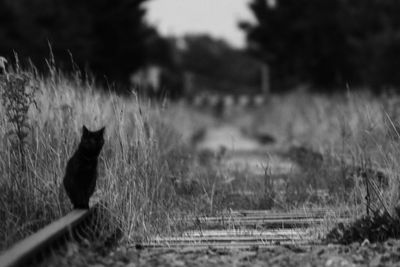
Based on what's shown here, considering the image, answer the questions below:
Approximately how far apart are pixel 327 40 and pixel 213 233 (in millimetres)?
32690

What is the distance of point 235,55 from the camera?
149125mm

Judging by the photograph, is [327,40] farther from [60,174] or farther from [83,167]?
[83,167]

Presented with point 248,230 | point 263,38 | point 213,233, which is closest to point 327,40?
point 263,38

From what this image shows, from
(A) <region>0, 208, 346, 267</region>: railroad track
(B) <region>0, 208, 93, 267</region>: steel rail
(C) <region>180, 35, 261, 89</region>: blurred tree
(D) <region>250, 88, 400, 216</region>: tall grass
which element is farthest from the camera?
(C) <region>180, 35, 261, 89</region>: blurred tree

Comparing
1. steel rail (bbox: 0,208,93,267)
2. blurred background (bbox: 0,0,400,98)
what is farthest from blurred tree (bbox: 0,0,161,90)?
steel rail (bbox: 0,208,93,267)

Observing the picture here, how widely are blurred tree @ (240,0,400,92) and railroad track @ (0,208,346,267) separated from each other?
25048 mm

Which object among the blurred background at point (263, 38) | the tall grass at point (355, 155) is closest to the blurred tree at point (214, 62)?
the blurred background at point (263, 38)

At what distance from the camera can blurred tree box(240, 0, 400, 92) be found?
3212 cm

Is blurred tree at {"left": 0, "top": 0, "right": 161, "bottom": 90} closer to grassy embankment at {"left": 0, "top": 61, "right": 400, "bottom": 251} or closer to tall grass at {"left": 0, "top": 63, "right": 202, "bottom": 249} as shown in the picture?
grassy embankment at {"left": 0, "top": 61, "right": 400, "bottom": 251}

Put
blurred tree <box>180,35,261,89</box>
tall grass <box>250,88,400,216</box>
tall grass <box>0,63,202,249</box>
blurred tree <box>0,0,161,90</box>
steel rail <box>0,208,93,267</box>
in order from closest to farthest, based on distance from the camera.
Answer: steel rail <box>0,208,93,267</box>, tall grass <box>0,63,202,249</box>, tall grass <box>250,88,400,216</box>, blurred tree <box>0,0,161,90</box>, blurred tree <box>180,35,261,89</box>

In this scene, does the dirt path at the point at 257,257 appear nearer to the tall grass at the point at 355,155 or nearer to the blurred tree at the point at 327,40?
the tall grass at the point at 355,155

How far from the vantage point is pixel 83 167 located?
6.01 meters

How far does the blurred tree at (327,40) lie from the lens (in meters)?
32.1

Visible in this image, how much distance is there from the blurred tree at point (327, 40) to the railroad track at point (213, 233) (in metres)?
25.0
